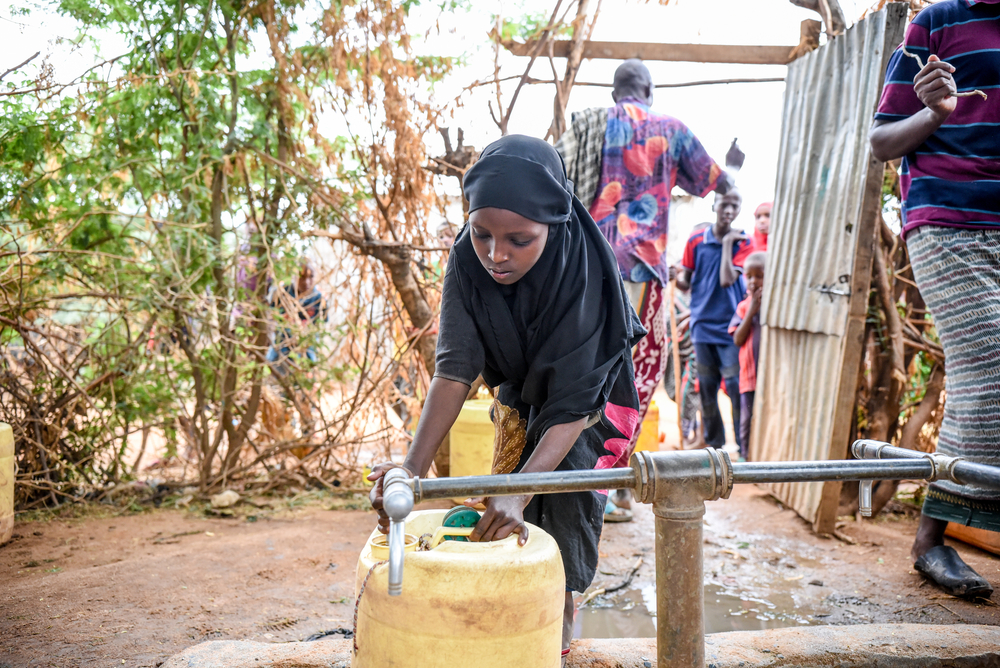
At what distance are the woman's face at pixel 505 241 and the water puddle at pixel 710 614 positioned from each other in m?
1.37

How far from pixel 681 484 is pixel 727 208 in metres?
4.12

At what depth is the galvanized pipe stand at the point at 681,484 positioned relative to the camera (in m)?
1.15

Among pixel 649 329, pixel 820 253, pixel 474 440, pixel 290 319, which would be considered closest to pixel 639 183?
pixel 649 329

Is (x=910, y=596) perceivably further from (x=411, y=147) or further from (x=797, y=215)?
(x=411, y=147)

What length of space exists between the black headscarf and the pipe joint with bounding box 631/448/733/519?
1.89ft

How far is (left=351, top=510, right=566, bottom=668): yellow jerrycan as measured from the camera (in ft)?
4.53

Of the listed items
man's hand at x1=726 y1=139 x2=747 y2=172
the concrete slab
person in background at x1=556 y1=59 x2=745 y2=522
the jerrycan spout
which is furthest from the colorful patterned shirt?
Result: the jerrycan spout

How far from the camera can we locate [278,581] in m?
2.79

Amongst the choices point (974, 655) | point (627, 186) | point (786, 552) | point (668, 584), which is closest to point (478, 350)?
point (668, 584)

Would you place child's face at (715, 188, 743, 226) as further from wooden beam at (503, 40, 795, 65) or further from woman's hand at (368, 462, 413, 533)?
woman's hand at (368, 462, 413, 533)

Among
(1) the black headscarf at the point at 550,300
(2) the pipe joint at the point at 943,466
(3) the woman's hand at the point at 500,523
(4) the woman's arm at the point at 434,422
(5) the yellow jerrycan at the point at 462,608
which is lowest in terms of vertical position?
(5) the yellow jerrycan at the point at 462,608

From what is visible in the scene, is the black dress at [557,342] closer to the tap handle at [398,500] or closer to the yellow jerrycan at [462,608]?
the yellow jerrycan at [462,608]

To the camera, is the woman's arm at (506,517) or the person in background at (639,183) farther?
the person in background at (639,183)

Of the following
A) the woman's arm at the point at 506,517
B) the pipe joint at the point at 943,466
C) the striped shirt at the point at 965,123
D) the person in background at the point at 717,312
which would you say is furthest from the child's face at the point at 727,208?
the pipe joint at the point at 943,466
